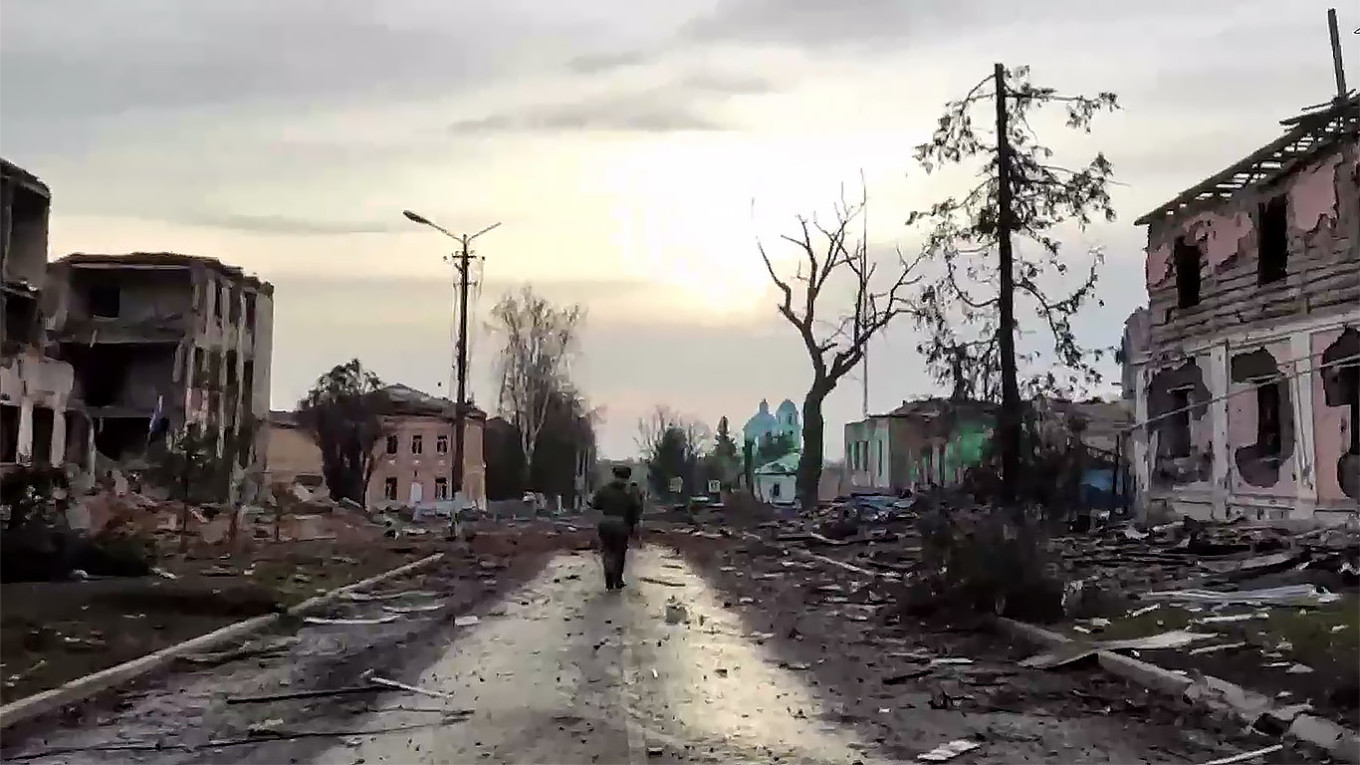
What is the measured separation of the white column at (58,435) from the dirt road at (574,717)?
32791 mm

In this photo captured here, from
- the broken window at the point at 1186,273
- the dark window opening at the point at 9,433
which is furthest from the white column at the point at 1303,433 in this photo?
the dark window opening at the point at 9,433

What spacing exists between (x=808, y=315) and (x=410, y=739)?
43.6 meters

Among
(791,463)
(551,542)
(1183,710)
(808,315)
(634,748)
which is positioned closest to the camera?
(634,748)

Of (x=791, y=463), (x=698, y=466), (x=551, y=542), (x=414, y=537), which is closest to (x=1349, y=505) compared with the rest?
(x=551, y=542)

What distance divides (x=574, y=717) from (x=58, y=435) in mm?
39332

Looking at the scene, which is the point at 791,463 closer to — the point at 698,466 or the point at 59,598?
the point at 698,466

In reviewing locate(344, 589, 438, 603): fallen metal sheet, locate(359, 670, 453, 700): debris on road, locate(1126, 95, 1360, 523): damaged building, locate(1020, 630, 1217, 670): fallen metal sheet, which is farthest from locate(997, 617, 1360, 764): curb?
locate(1126, 95, 1360, 523): damaged building

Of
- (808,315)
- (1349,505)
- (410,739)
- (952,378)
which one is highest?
(808,315)

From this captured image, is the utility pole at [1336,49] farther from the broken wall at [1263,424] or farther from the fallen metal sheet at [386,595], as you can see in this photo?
the fallen metal sheet at [386,595]

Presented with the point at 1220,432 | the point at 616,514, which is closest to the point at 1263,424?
the point at 1220,432

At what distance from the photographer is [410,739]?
8.34m

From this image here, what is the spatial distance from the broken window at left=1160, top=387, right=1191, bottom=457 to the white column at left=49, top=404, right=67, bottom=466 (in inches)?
1282

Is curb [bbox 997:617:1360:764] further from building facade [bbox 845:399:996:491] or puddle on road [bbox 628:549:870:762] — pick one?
building facade [bbox 845:399:996:491]

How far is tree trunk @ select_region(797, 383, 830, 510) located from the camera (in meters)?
52.4
